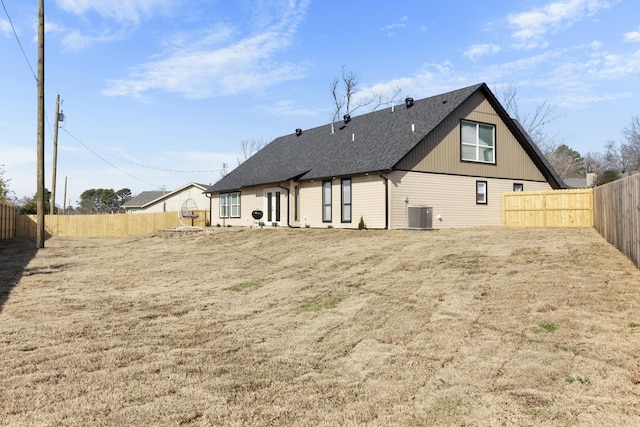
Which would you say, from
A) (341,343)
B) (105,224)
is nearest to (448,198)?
(341,343)

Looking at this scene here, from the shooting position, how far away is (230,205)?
101 feet

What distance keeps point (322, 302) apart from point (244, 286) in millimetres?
2444

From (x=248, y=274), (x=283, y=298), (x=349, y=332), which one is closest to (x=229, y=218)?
(x=248, y=274)

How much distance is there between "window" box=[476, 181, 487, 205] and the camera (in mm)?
22072

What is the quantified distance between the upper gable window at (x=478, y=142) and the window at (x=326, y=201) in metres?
6.49

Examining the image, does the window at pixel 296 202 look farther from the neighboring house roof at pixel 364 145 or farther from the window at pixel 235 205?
the window at pixel 235 205

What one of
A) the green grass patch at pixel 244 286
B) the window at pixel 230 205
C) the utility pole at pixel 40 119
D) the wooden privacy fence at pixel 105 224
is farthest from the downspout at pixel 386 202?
the wooden privacy fence at pixel 105 224

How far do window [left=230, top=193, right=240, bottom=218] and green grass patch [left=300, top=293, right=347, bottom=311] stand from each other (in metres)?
21.8

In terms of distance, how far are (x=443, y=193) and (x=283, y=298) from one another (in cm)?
1393

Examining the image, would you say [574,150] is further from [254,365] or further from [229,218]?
[254,365]

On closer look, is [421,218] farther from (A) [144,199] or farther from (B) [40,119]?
(A) [144,199]

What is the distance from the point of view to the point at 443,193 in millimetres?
20750

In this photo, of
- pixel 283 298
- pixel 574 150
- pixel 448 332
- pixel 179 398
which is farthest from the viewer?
pixel 574 150

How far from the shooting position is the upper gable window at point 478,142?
21.5m
